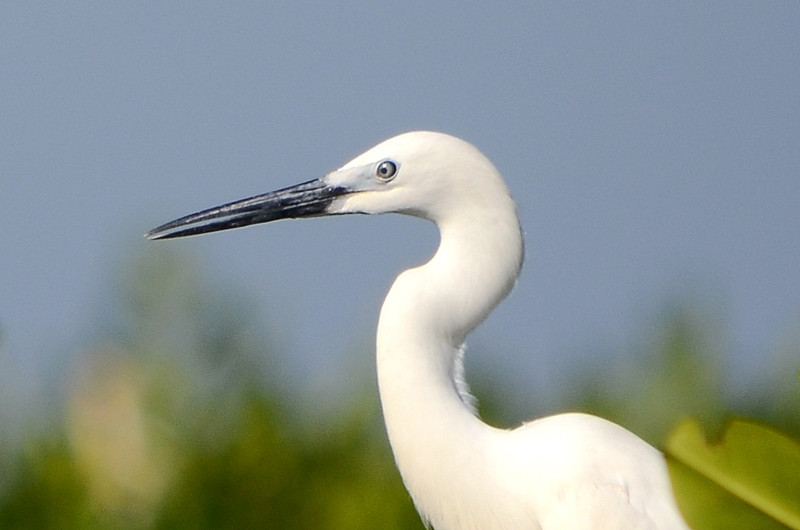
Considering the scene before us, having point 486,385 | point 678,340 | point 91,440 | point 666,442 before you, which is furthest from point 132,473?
point 666,442

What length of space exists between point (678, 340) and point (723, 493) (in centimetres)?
296

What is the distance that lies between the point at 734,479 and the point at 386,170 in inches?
55.4

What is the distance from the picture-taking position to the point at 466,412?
228 centimetres

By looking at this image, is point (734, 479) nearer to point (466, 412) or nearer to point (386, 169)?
point (466, 412)

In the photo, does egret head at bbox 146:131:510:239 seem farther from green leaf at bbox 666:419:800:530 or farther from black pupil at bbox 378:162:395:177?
green leaf at bbox 666:419:800:530

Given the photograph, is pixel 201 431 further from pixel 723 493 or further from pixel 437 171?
pixel 723 493

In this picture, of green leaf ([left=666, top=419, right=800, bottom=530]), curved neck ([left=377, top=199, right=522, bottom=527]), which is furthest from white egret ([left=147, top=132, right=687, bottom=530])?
green leaf ([left=666, top=419, right=800, bottom=530])

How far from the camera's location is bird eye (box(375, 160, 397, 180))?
2316 millimetres

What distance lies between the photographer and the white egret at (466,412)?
2.21 meters

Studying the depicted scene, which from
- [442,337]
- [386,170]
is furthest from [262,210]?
[442,337]

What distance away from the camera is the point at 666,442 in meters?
1.00

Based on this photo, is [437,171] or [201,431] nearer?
[437,171]

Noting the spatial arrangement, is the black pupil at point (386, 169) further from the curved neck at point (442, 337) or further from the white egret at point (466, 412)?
the curved neck at point (442, 337)

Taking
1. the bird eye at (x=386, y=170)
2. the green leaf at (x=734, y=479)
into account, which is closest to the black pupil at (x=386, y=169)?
the bird eye at (x=386, y=170)
